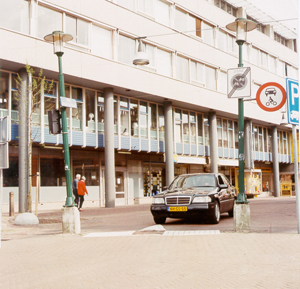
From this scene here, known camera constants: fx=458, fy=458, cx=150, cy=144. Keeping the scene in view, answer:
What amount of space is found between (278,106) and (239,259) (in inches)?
168

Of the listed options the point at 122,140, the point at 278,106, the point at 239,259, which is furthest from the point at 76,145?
the point at 239,259

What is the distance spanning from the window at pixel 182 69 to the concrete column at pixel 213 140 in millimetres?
4553

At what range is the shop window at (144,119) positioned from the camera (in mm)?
29000

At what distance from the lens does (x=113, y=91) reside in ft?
87.7

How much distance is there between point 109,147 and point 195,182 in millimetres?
11651

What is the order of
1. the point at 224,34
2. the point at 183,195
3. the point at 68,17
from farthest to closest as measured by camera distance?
the point at 224,34
the point at 68,17
the point at 183,195

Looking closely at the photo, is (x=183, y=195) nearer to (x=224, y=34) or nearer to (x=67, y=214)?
(x=67, y=214)

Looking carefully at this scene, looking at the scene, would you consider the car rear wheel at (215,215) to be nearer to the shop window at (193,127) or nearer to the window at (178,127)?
the window at (178,127)

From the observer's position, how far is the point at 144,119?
96.6ft

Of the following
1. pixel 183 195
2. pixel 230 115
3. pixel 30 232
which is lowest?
pixel 30 232

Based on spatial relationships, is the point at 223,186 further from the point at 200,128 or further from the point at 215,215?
the point at 200,128

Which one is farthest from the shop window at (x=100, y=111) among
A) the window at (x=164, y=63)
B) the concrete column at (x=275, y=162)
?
the concrete column at (x=275, y=162)

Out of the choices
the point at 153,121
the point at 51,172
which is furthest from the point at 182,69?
the point at 51,172

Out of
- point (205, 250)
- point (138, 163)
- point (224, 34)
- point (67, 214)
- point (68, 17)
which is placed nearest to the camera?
point (205, 250)
